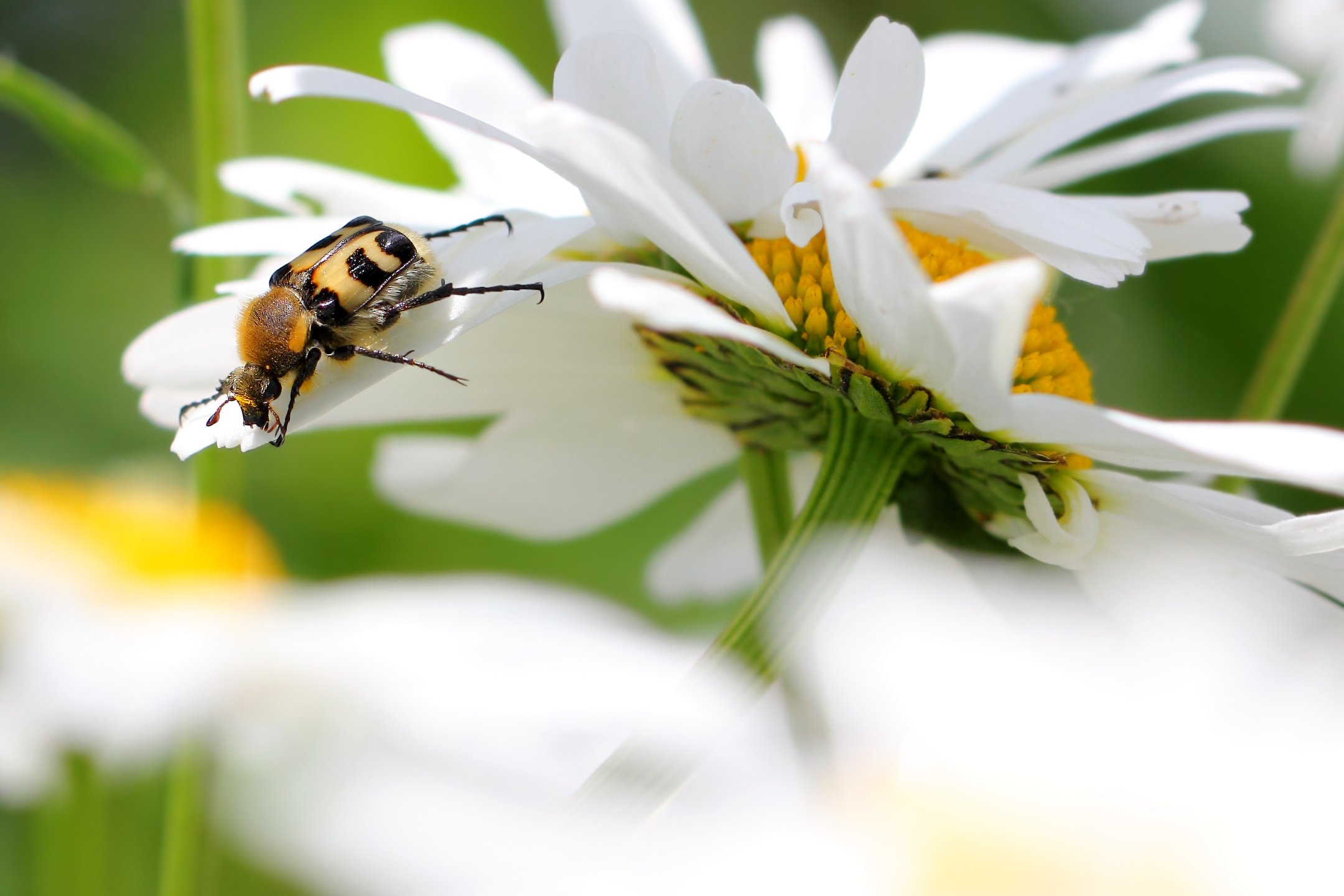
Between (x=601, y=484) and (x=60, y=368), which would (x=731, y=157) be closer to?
(x=601, y=484)

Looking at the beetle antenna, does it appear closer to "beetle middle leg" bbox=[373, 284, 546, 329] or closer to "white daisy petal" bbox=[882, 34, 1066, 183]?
"beetle middle leg" bbox=[373, 284, 546, 329]

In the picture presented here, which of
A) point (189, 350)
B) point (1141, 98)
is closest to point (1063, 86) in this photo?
point (1141, 98)

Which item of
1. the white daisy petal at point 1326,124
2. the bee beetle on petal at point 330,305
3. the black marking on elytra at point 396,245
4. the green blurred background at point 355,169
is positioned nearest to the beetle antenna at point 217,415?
the bee beetle on petal at point 330,305

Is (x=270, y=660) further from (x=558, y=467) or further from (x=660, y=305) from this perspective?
(x=660, y=305)

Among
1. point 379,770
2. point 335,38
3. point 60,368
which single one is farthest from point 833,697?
point 335,38

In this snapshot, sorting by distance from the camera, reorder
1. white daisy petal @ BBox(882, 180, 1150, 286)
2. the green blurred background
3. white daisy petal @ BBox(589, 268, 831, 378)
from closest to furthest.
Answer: white daisy petal @ BBox(589, 268, 831, 378) < white daisy petal @ BBox(882, 180, 1150, 286) < the green blurred background

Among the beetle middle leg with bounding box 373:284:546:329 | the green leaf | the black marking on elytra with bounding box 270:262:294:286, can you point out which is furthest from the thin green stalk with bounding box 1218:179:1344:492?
the green leaf

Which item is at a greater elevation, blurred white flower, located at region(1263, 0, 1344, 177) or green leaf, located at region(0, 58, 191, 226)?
green leaf, located at region(0, 58, 191, 226)
